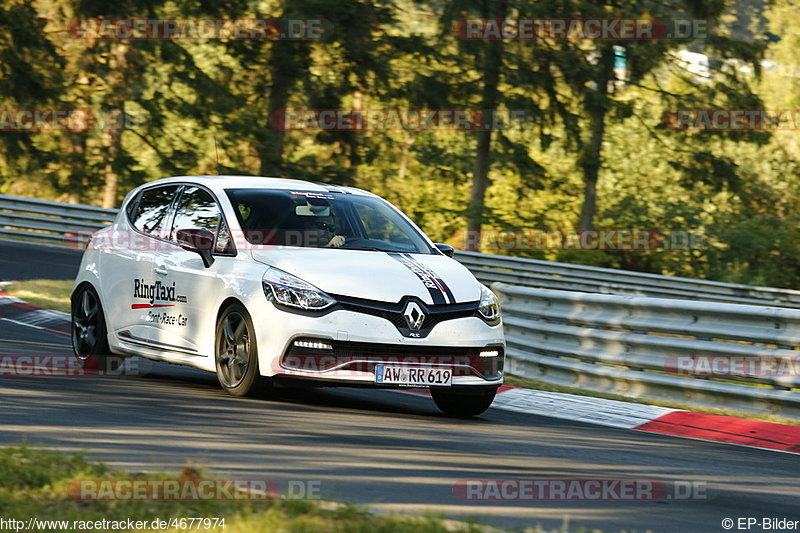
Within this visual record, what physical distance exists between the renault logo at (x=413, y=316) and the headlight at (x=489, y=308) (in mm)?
612

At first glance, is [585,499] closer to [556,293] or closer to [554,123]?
[556,293]

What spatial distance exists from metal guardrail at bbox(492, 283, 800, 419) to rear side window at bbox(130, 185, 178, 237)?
4.22 m

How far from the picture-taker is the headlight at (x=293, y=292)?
27.9ft

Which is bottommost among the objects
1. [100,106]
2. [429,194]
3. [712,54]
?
[429,194]

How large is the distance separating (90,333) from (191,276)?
1.74 meters

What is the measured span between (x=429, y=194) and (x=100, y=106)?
45.0 ft

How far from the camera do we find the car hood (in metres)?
8.58

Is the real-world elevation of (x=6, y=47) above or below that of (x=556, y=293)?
above

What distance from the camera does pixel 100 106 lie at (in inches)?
1406

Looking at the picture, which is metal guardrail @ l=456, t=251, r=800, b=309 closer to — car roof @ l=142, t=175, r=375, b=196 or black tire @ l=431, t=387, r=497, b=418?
car roof @ l=142, t=175, r=375, b=196

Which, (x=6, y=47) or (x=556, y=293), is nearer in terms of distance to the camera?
(x=556, y=293)

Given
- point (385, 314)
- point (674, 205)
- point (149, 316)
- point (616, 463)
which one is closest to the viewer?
point (616, 463)

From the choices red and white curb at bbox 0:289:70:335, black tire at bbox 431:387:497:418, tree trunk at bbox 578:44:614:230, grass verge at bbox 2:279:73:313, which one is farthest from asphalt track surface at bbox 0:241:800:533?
tree trunk at bbox 578:44:614:230

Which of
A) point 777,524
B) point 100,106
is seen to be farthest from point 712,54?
point 777,524
